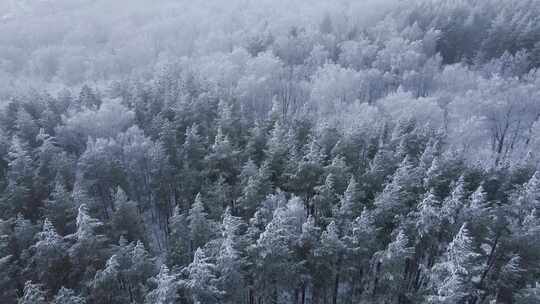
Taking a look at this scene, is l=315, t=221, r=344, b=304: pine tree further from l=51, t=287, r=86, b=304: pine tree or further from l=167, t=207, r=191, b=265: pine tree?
l=51, t=287, r=86, b=304: pine tree

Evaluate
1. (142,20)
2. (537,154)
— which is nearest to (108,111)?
(537,154)

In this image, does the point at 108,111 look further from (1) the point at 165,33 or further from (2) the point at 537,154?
(1) the point at 165,33

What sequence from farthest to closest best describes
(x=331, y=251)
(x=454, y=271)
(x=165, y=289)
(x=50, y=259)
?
(x=331, y=251) → (x=50, y=259) → (x=454, y=271) → (x=165, y=289)

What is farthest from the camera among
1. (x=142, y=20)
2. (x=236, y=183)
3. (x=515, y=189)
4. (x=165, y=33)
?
(x=142, y=20)

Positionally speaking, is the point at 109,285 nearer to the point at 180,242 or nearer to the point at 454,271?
the point at 180,242

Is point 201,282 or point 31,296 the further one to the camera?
point 201,282

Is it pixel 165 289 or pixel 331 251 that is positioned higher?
pixel 165 289

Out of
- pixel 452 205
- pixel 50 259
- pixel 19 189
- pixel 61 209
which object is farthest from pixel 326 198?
pixel 19 189

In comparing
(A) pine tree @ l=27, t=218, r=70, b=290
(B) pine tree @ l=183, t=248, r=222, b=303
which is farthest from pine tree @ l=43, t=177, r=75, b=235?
(B) pine tree @ l=183, t=248, r=222, b=303

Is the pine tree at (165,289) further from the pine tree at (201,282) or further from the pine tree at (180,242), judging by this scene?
the pine tree at (180,242)
